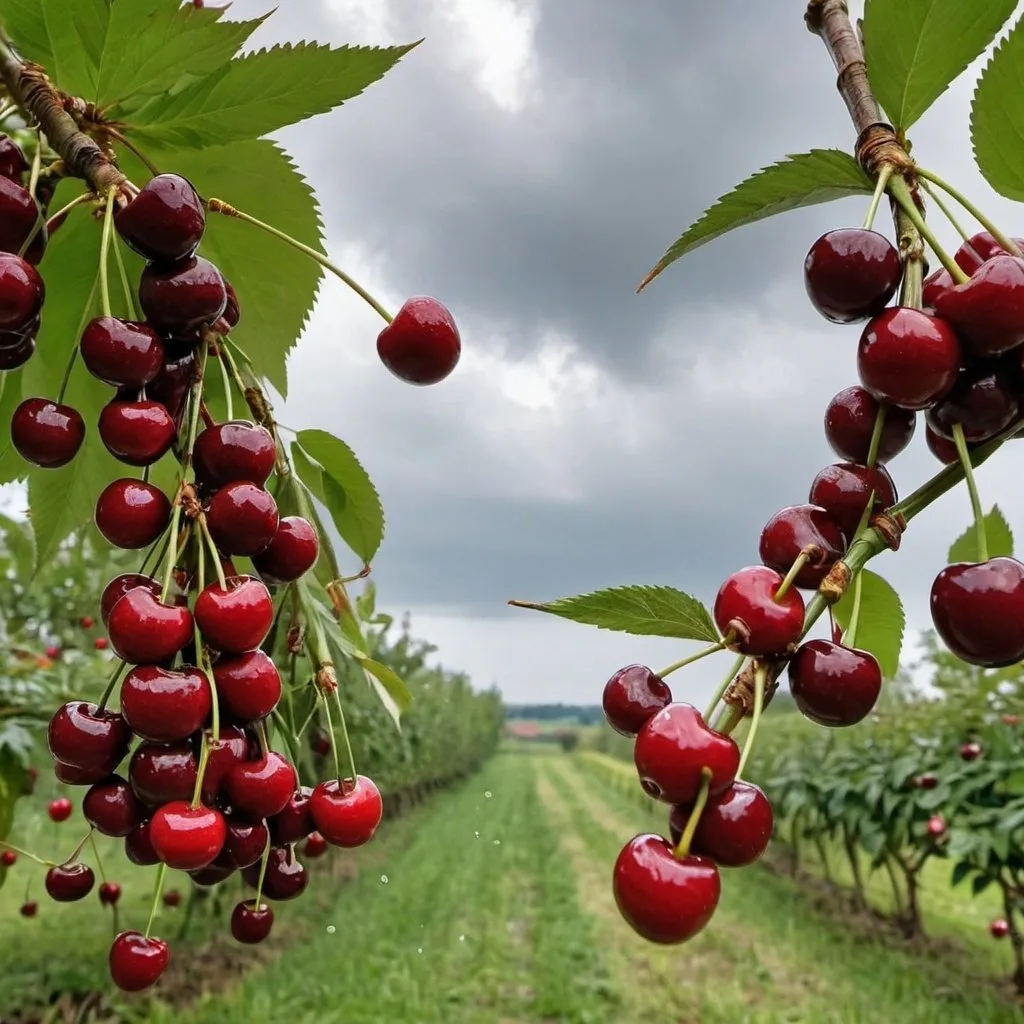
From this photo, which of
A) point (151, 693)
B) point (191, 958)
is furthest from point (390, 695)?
point (191, 958)

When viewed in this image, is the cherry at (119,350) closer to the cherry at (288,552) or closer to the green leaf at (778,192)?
the cherry at (288,552)

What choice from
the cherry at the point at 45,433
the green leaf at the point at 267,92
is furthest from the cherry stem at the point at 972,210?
the cherry at the point at 45,433

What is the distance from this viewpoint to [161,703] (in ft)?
1.94

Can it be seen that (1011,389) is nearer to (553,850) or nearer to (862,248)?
(862,248)

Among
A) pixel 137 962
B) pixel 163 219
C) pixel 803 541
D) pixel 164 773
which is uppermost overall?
pixel 163 219

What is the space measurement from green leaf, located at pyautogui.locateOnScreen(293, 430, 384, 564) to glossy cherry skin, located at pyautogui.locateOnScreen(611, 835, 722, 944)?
0.61 meters

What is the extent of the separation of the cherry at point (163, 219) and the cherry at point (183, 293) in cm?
1

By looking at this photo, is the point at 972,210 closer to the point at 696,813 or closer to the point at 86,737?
the point at 696,813

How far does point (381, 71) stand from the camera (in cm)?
77

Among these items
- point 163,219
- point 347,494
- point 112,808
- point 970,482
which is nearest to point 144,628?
point 112,808

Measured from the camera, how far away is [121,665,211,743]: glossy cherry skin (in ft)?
1.93

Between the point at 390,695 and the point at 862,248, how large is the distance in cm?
64

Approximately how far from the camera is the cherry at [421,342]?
77cm

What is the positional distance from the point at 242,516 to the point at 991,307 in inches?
18.4
